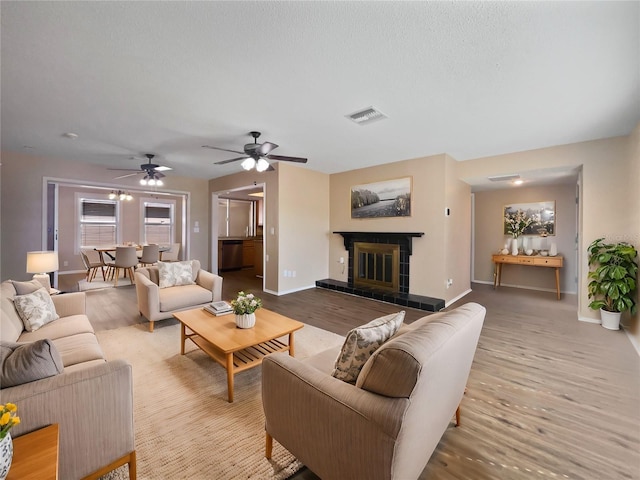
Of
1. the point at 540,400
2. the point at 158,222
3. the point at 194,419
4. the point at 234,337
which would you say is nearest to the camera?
the point at 194,419

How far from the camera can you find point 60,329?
2244 millimetres

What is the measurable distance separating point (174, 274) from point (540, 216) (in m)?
7.01

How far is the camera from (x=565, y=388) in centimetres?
222

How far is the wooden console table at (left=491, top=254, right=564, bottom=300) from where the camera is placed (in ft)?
16.6

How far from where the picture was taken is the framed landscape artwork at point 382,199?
4848 mm

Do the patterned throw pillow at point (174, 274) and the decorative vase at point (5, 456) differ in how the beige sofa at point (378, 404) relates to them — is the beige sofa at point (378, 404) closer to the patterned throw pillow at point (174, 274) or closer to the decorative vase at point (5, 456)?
the decorative vase at point (5, 456)

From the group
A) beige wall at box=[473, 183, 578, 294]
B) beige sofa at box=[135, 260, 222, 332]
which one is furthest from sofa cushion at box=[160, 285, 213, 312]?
beige wall at box=[473, 183, 578, 294]

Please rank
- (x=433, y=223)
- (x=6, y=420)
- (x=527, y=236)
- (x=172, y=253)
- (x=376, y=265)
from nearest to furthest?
(x=6, y=420) < (x=433, y=223) < (x=376, y=265) < (x=527, y=236) < (x=172, y=253)

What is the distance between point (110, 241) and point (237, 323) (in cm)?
804

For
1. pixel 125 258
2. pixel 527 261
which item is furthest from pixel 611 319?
pixel 125 258

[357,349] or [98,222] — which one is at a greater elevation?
[98,222]

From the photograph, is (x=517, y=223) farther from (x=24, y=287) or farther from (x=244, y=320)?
(x=24, y=287)

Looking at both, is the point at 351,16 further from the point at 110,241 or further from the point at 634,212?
the point at 110,241

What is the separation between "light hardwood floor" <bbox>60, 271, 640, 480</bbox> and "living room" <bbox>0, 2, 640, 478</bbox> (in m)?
0.76
